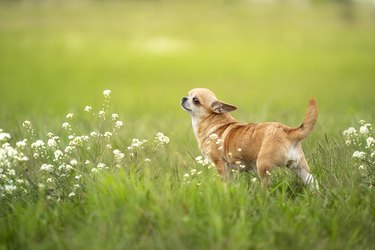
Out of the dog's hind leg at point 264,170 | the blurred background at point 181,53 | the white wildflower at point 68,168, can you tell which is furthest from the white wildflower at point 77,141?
the blurred background at point 181,53

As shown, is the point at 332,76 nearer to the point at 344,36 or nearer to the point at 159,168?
the point at 344,36

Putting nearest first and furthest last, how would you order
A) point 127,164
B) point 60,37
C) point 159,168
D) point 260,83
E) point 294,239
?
point 294,239, point 127,164, point 159,168, point 260,83, point 60,37

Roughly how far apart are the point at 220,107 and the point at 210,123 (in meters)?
0.22

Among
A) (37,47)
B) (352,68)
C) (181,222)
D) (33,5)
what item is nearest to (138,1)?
(33,5)

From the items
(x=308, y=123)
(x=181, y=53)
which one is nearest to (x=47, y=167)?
(x=308, y=123)

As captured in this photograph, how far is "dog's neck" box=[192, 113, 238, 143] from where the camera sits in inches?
253

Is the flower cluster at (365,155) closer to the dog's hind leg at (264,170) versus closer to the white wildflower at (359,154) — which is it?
the white wildflower at (359,154)

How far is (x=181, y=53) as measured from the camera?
76.7 feet

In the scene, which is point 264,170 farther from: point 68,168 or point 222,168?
point 68,168

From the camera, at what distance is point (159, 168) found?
6.53 meters

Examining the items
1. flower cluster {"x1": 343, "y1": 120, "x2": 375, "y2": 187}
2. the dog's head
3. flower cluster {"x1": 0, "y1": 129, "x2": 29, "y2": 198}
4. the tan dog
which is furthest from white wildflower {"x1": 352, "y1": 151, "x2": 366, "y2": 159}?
flower cluster {"x1": 0, "y1": 129, "x2": 29, "y2": 198}

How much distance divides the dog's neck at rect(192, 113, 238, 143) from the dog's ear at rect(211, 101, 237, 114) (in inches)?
3.6

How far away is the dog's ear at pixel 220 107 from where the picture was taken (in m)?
6.36

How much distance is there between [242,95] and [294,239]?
13.3 meters
